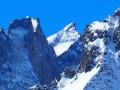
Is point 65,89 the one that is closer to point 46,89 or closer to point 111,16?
point 46,89

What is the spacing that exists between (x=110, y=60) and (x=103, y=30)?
13218mm

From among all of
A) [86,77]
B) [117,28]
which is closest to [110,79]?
[86,77]

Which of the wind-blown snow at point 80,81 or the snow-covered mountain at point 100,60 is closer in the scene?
the snow-covered mountain at point 100,60

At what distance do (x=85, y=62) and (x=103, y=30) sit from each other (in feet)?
28.5

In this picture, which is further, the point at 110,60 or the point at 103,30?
the point at 103,30

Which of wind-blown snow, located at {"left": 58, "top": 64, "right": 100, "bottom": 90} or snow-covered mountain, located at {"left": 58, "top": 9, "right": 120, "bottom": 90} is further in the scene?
wind-blown snow, located at {"left": 58, "top": 64, "right": 100, "bottom": 90}

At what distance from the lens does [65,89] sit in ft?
595

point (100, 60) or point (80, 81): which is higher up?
point (100, 60)

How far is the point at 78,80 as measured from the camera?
180 meters

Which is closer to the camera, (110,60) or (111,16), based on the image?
(110,60)

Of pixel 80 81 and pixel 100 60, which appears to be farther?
pixel 100 60

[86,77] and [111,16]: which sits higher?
[111,16]

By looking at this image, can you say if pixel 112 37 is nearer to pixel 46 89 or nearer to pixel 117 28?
pixel 117 28

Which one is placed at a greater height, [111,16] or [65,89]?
[111,16]
